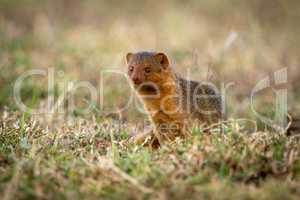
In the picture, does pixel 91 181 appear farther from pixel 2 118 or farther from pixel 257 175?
pixel 2 118

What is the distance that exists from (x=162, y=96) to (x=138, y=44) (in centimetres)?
490

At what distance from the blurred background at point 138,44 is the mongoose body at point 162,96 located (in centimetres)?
63

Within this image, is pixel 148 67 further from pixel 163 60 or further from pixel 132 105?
pixel 132 105

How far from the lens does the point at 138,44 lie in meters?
10.2

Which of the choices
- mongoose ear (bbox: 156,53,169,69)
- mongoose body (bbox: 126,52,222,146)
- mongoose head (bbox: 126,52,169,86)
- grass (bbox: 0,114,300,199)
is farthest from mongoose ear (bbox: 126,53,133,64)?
grass (bbox: 0,114,300,199)

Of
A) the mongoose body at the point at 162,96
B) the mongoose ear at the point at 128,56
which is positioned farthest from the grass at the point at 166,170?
Answer: the mongoose ear at the point at 128,56

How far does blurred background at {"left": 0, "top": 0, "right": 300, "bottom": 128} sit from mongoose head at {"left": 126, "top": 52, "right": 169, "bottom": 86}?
0.66m

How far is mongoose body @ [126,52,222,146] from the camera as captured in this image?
208 inches

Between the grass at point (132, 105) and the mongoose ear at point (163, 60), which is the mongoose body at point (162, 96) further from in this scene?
the grass at point (132, 105)

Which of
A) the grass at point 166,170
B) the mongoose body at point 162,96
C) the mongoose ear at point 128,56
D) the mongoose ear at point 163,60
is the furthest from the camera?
the mongoose ear at point 128,56

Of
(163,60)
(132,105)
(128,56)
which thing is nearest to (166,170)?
(163,60)

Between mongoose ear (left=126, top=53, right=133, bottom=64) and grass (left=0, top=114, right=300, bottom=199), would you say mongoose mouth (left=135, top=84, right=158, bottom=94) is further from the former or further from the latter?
grass (left=0, top=114, right=300, bottom=199)

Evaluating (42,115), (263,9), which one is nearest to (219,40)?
(263,9)

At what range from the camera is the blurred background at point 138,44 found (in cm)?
732
